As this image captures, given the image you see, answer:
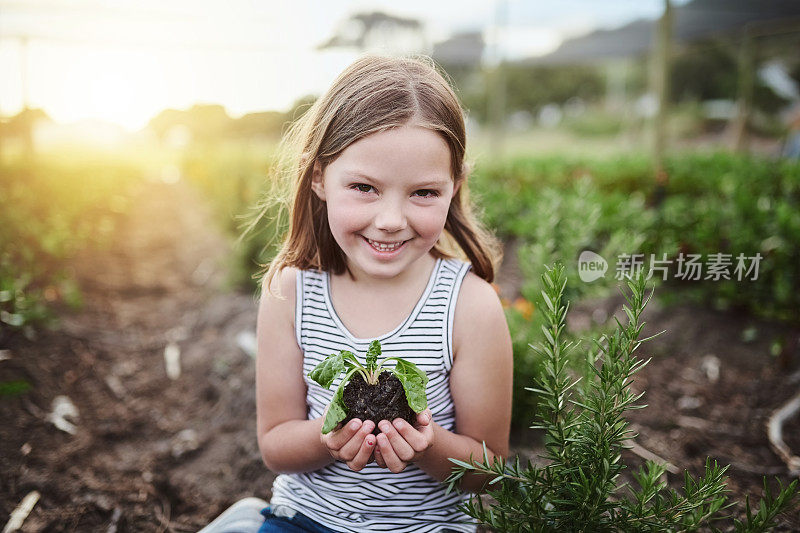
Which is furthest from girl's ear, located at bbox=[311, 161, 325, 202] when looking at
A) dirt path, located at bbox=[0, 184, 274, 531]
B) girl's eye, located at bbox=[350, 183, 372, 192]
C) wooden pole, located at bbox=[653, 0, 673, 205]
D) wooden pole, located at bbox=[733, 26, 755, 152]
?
wooden pole, located at bbox=[733, 26, 755, 152]

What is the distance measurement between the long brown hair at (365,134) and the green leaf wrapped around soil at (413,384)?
0.50m

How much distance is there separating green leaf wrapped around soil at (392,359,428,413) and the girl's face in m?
0.28

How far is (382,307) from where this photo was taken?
152 centimetres

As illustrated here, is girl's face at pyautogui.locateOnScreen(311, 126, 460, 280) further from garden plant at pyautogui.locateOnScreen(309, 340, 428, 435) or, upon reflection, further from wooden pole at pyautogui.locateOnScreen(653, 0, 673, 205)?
wooden pole at pyautogui.locateOnScreen(653, 0, 673, 205)

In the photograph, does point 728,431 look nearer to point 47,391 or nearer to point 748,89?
point 47,391

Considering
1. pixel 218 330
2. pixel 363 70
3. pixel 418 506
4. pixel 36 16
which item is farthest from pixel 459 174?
pixel 36 16

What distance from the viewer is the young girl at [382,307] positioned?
1305 mm

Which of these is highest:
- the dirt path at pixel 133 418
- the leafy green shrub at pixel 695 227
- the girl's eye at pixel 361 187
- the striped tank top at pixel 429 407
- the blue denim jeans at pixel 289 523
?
the girl's eye at pixel 361 187

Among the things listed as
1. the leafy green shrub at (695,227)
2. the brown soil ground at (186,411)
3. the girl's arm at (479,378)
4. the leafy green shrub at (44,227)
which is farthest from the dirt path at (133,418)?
the leafy green shrub at (695,227)

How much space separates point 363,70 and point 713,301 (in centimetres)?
330

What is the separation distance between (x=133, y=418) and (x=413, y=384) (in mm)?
2494

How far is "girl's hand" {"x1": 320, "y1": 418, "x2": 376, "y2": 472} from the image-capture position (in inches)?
45.5

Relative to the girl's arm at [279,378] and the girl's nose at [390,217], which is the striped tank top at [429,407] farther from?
the girl's nose at [390,217]

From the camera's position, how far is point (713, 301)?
3881mm
